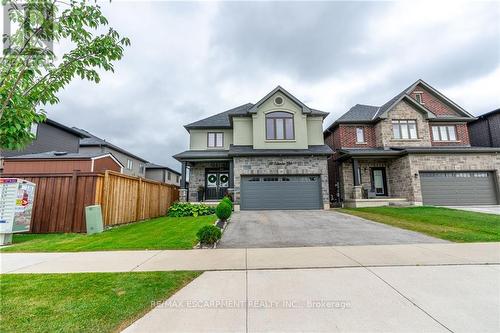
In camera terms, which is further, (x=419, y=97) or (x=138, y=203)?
(x=419, y=97)

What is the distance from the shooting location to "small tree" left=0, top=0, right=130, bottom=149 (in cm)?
262

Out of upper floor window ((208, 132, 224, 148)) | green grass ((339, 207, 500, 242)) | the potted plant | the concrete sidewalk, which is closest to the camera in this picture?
the concrete sidewalk

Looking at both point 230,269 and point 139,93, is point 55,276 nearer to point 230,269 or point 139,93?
point 230,269

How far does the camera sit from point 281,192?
15.2 meters

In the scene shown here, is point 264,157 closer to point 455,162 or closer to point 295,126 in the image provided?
point 295,126

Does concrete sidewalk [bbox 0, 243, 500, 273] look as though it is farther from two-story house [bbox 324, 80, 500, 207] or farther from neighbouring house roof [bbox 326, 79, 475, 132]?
neighbouring house roof [bbox 326, 79, 475, 132]

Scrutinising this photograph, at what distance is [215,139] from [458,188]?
1789 centimetres

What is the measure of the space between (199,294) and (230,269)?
3.62ft

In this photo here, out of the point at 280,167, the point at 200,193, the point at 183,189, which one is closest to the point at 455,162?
the point at 280,167

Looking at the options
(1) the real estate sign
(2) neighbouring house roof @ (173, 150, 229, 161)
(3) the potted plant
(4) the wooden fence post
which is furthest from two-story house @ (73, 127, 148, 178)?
(1) the real estate sign

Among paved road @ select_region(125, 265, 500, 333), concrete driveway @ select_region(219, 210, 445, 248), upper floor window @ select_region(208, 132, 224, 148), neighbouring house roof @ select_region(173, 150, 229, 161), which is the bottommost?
paved road @ select_region(125, 265, 500, 333)

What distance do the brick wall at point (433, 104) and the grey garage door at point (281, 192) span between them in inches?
502

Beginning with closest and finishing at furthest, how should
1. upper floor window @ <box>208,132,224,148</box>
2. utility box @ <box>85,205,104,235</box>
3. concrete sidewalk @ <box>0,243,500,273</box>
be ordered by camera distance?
concrete sidewalk @ <box>0,243,500,273</box>, utility box @ <box>85,205,104,235</box>, upper floor window @ <box>208,132,224,148</box>

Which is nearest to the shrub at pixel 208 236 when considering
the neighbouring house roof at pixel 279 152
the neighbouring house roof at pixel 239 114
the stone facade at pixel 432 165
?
the neighbouring house roof at pixel 279 152
